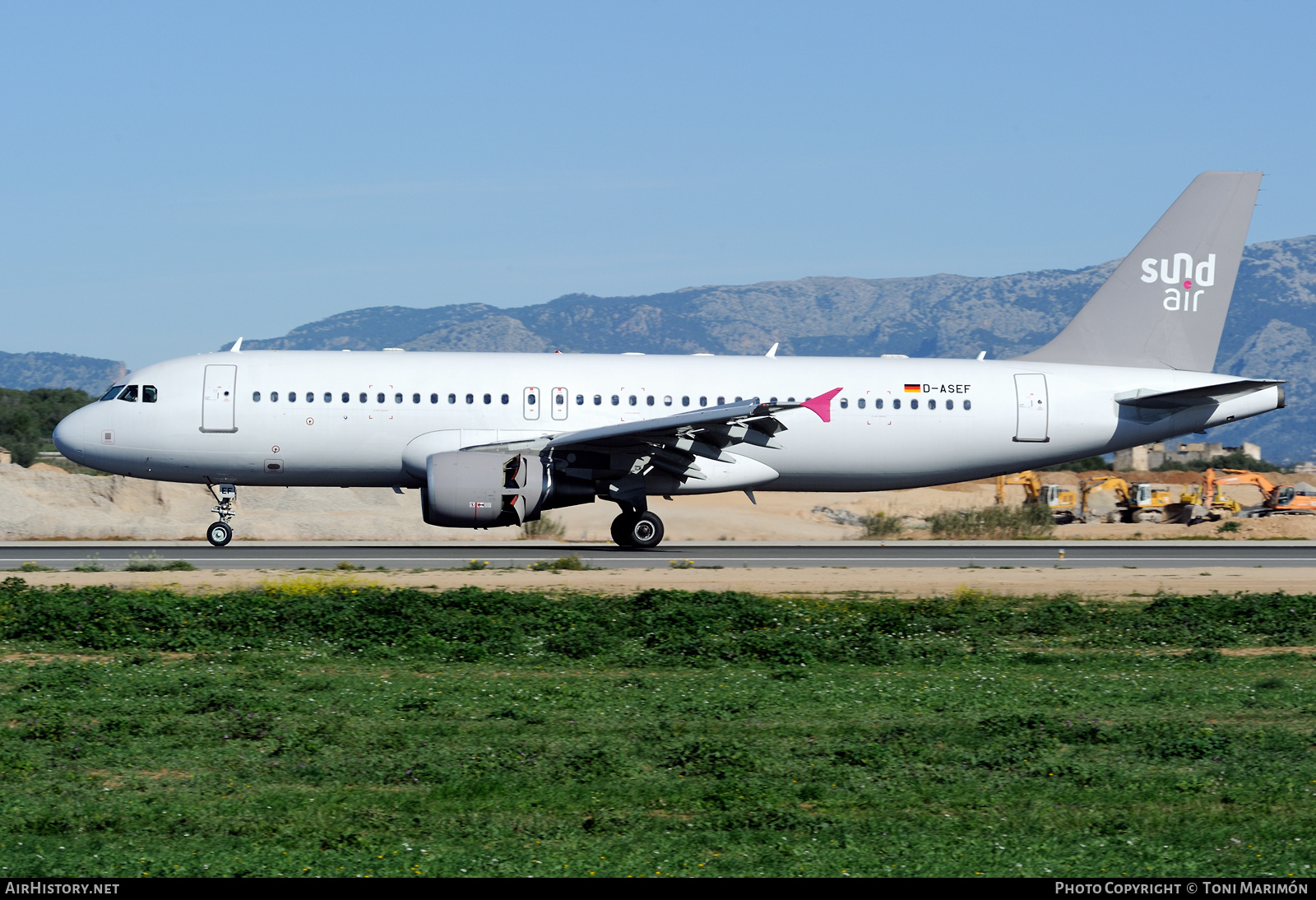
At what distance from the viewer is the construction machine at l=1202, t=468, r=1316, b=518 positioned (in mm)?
48094

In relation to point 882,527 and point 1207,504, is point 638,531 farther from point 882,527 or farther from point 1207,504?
point 1207,504

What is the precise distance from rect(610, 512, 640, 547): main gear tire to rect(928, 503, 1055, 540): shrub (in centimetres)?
1227

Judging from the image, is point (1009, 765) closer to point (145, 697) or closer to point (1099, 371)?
point (145, 697)

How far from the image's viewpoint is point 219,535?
85.3 feet

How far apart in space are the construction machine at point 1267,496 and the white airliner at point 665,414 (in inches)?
782

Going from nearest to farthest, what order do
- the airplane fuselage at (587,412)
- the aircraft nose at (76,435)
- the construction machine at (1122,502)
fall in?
the airplane fuselage at (587,412) → the aircraft nose at (76,435) → the construction machine at (1122,502)

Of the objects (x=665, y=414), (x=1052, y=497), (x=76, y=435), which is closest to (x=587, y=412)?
(x=665, y=414)

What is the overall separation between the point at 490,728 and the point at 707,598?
22.1ft

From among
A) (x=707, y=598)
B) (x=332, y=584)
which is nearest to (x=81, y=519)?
(x=332, y=584)

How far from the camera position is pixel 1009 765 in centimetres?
952

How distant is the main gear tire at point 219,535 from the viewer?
25.9 m

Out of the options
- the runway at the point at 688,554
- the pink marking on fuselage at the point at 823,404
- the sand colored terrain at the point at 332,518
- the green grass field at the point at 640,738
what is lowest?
the sand colored terrain at the point at 332,518

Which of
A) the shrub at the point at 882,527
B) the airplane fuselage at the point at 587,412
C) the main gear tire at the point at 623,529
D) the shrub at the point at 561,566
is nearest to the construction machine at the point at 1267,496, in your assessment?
the shrub at the point at 882,527

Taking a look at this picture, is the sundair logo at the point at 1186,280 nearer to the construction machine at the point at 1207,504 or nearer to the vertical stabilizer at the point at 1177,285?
the vertical stabilizer at the point at 1177,285
